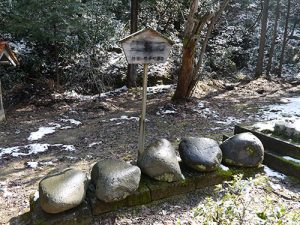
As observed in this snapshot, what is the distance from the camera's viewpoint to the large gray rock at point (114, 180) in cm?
340

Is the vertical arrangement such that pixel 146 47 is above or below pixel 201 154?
above

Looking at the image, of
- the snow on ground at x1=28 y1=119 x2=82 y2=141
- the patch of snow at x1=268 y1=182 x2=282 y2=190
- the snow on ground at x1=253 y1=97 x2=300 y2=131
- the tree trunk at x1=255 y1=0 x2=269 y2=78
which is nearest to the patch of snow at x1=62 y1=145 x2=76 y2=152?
the snow on ground at x1=28 y1=119 x2=82 y2=141

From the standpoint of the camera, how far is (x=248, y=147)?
4285 mm

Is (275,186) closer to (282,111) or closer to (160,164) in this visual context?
(160,164)

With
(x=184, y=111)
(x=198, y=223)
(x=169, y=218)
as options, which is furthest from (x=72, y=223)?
(x=184, y=111)

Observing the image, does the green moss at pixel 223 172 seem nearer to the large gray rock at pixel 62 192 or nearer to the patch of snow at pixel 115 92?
the large gray rock at pixel 62 192

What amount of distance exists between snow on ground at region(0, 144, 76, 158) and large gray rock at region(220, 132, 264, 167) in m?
3.33

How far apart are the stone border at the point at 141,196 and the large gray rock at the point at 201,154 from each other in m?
0.11

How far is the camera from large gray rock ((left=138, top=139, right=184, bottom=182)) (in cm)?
375

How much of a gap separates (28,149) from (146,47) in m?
3.72

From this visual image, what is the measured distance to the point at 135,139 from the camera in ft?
22.2

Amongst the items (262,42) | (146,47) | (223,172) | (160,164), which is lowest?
(223,172)

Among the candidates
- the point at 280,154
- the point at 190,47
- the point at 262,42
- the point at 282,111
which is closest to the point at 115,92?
the point at 190,47

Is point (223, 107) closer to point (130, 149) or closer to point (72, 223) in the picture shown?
point (130, 149)
